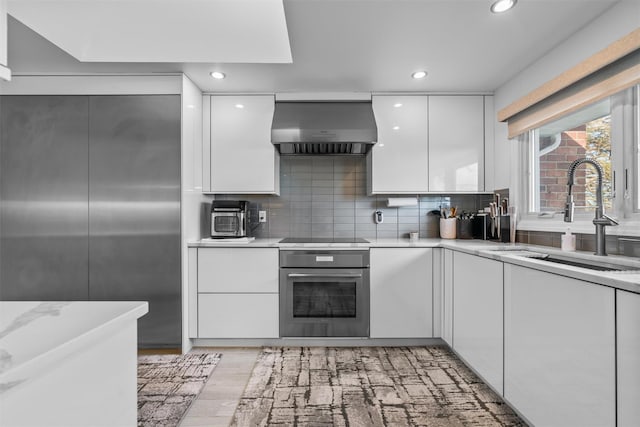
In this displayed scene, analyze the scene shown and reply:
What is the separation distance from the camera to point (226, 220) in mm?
2906

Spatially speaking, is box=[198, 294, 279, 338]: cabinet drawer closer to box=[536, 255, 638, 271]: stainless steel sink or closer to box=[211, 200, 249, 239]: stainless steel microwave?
box=[211, 200, 249, 239]: stainless steel microwave

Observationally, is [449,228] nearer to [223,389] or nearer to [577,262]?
[577,262]

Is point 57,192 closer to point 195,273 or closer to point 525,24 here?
point 195,273

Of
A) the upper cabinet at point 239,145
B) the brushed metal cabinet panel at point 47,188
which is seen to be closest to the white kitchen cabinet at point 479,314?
the upper cabinet at point 239,145

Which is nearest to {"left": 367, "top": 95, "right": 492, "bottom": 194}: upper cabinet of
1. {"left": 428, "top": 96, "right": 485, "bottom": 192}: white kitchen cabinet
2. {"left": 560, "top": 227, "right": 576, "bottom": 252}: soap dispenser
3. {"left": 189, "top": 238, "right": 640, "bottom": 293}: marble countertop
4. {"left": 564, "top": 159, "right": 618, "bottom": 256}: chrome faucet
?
{"left": 428, "top": 96, "right": 485, "bottom": 192}: white kitchen cabinet

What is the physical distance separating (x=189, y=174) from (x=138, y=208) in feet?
1.48

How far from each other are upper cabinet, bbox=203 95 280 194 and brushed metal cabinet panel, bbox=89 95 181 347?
400mm

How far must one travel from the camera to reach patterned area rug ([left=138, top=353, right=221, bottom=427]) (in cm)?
185

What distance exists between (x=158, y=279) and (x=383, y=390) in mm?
1790

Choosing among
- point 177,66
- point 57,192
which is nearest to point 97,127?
point 57,192

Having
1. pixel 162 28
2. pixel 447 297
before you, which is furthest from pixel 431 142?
pixel 162 28

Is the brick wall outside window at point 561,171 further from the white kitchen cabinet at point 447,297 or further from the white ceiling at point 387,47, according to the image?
the white kitchen cabinet at point 447,297

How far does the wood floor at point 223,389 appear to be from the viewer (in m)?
1.82

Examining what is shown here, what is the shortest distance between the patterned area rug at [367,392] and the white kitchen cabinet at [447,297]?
170 mm
